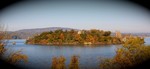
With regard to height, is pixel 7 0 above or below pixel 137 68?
above

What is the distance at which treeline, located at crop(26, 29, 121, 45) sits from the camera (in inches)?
436

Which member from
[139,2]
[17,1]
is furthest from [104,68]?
[17,1]

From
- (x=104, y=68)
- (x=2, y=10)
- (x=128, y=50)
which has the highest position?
(x=2, y=10)

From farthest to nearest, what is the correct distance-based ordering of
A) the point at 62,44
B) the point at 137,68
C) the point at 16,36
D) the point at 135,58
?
the point at 62,44
the point at 16,36
the point at 135,58
the point at 137,68

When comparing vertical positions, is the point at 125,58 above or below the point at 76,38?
below

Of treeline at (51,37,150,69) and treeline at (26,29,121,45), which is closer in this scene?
treeline at (51,37,150,69)

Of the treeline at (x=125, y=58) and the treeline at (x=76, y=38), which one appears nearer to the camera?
the treeline at (x=125, y=58)

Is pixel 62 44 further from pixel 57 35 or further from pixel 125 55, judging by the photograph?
pixel 125 55

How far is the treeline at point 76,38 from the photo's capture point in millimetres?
11085

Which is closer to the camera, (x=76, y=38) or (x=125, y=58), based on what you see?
(x=125, y=58)

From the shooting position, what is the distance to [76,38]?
13.3m

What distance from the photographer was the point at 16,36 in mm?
6277

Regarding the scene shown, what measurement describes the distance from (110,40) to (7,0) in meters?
10.1

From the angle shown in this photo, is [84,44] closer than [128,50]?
No
